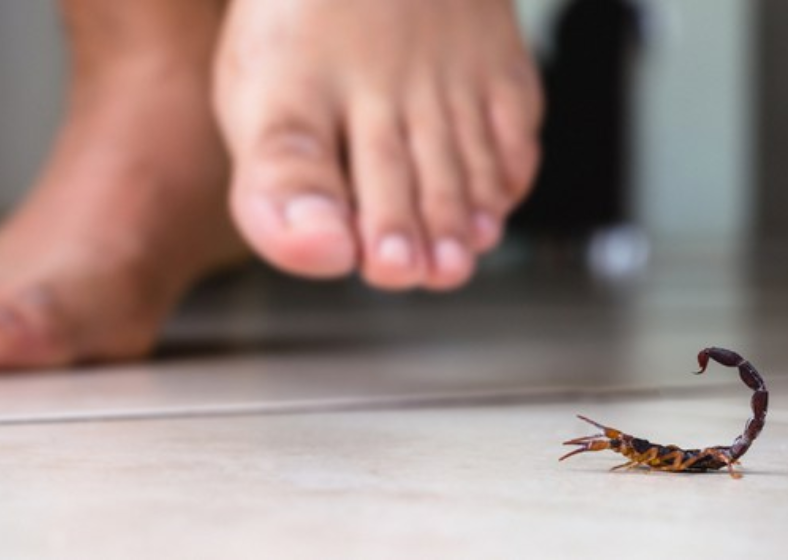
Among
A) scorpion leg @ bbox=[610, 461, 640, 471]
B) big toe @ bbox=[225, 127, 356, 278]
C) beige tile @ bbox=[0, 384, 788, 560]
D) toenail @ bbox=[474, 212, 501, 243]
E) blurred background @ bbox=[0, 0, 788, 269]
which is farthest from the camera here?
blurred background @ bbox=[0, 0, 788, 269]

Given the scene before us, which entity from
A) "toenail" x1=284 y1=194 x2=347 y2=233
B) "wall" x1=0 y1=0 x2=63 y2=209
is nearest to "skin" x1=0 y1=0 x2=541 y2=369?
"toenail" x1=284 y1=194 x2=347 y2=233

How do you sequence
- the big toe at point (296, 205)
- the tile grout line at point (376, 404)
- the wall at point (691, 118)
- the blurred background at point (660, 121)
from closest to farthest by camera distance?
the tile grout line at point (376, 404), the big toe at point (296, 205), the blurred background at point (660, 121), the wall at point (691, 118)

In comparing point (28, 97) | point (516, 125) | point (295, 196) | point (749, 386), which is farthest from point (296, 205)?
point (28, 97)

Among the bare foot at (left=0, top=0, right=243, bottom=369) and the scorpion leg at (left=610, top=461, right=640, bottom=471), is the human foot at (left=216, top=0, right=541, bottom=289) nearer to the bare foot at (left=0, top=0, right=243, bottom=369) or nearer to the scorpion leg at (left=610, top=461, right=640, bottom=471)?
the bare foot at (left=0, top=0, right=243, bottom=369)

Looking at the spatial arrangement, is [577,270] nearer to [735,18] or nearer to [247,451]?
[735,18]

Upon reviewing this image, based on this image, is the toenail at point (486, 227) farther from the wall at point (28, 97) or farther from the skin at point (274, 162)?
the wall at point (28, 97)

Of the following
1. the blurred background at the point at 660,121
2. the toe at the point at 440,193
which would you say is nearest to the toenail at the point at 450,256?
the toe at the point at 440,193

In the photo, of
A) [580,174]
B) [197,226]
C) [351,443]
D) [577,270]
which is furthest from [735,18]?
[351,443]

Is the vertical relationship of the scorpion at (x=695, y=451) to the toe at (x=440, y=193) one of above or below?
below
